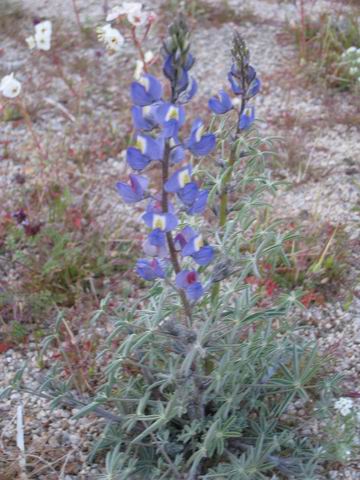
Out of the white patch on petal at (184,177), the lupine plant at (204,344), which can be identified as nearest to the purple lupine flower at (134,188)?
the lupine plant at (204,344)

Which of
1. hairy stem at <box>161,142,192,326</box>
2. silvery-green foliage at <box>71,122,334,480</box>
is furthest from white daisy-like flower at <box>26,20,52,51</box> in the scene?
hairy stem at <box>161,142,192,326</box>

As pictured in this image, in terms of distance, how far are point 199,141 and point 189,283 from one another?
1.32ft

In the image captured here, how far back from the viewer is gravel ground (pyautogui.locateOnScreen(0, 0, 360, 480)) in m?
2.67

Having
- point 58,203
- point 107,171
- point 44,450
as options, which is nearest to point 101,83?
point 107,171

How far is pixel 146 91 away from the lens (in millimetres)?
1851

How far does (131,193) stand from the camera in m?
1.96

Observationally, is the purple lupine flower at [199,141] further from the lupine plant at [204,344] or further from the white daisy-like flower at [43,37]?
the white daisy-like flower at [43,37]

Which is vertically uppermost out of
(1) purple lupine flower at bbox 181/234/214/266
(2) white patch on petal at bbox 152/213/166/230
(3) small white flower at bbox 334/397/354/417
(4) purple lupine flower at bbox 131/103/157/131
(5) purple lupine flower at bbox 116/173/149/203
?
(4) purple lupine flower at bbox 131/103/157/131

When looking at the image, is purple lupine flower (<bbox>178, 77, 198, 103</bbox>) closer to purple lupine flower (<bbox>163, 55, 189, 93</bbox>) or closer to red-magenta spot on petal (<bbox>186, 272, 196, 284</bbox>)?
purple lupine flower (<bbox>163, 55, 189, 93</bbox>)

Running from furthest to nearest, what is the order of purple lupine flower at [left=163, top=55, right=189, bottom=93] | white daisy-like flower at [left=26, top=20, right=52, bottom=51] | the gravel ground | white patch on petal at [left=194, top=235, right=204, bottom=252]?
white daisy-like flower at [left=26, top=20, right=52, bottom=51]
the gravel ground
white patch on petal at [left=194, top=235, right=204, bottom=252]
purple lupine flower at [left=163, top=55, right=189, bottom=93]

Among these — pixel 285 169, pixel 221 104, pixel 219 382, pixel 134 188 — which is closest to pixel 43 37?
pixel 285 169

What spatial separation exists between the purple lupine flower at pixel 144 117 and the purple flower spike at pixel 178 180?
5.3 inches

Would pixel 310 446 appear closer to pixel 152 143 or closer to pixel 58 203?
pixel 152 143

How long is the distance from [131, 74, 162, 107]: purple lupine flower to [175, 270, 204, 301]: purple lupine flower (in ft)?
1.57
